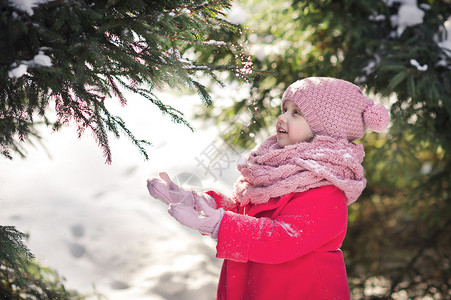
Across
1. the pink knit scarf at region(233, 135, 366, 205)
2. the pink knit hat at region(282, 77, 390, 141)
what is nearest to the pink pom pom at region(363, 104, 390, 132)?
the pink knit hat at region(282, 77, 390, 141)

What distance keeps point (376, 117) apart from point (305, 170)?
406 millimetres

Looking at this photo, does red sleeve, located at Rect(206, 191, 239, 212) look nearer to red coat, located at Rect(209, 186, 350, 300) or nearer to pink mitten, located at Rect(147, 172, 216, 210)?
red coat, located at Rect(209, 186, 350, 300)

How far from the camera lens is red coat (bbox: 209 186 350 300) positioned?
1.52 m

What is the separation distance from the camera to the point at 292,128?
1.77 meters

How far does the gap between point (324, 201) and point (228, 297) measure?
573mm

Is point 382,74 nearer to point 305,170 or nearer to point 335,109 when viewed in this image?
point 335,109

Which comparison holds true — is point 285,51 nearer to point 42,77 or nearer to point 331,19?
point 331,19

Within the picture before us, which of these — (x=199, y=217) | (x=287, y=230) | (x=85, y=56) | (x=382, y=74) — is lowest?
(x=382, y=74)

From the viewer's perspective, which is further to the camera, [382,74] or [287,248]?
[382,74]

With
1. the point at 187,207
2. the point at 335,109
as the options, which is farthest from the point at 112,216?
the point at 335,109

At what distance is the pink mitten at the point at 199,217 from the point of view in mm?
1487

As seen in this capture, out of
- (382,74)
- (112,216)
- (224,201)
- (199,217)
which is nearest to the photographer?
(199,217)

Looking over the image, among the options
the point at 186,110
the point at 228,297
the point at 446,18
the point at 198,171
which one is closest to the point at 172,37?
the point at 198,171

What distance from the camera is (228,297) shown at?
170 cm
